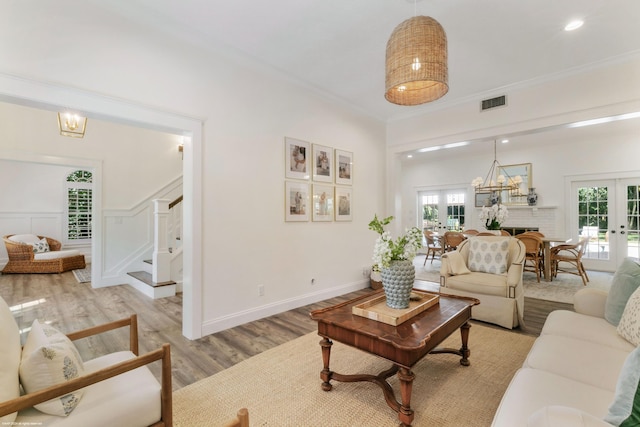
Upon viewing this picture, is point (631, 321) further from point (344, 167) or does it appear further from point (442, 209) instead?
point (442, 209)

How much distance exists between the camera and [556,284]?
17.0ft

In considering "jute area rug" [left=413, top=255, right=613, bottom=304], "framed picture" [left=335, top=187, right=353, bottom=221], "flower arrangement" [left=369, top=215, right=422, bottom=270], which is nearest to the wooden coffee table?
"flower arrangement" [left=369, top=215, right=422, bottom=270]

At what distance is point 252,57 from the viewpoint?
333cm

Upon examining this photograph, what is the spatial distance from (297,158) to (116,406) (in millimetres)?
3152

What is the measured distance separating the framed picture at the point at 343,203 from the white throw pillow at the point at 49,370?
3544mm

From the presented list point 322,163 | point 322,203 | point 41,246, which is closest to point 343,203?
point 322,203

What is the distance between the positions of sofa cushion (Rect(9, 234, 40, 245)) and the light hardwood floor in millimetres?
1683

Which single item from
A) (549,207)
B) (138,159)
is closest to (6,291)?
(138,159)

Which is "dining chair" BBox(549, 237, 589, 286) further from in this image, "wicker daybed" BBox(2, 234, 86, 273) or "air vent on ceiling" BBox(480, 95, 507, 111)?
"wicker daybed" BBox(2, 234, 86, 273)

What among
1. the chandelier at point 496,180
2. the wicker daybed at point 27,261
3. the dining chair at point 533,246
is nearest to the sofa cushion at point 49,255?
the wicker daybed at point 27,261

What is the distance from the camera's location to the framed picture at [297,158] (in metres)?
3.77

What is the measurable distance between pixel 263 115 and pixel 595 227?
802 centimetres

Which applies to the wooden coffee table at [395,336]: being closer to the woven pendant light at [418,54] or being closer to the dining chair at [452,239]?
the woven pendant light at [418,54]

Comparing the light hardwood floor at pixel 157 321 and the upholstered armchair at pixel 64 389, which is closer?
the upholstered armchair at pixel 64 389
